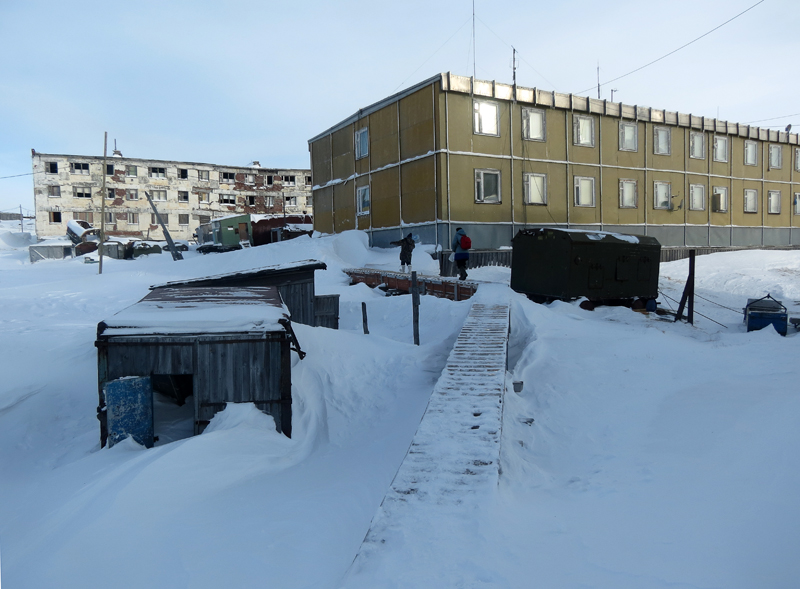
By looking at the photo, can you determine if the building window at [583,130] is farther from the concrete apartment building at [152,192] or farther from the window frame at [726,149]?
the concrete apartment building at [152,192]

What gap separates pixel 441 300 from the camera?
13.8 metres

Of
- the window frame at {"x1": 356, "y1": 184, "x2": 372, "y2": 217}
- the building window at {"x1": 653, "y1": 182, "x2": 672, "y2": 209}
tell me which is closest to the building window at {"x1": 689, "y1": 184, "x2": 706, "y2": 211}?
the building window at {"x1": 653, "y1": 182, "x2": 672, "y2": 209}

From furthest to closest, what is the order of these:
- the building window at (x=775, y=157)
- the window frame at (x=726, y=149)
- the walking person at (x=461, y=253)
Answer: the building window at (x=775, y=157)
the window frame at (x=726, y=149)
the walking person at (x=461, y=253)

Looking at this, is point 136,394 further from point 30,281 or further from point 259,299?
point 30,281

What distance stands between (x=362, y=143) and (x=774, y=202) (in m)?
24.4

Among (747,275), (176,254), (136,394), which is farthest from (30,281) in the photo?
(747,275)

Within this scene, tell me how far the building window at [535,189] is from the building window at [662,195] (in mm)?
7058

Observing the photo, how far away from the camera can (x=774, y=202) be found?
30875 mm

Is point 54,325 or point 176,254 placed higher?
point 176,254

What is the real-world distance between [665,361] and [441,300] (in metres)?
6.18

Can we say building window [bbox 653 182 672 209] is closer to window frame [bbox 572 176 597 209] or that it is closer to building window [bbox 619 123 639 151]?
building window [bbox 619 123 639 151]

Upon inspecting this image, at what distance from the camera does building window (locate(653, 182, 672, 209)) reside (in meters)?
26.0

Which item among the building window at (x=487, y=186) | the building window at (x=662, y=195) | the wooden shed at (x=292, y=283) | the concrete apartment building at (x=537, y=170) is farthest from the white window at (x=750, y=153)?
the wooden shed at (x=292, y=283)

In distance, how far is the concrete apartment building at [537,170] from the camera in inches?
813
